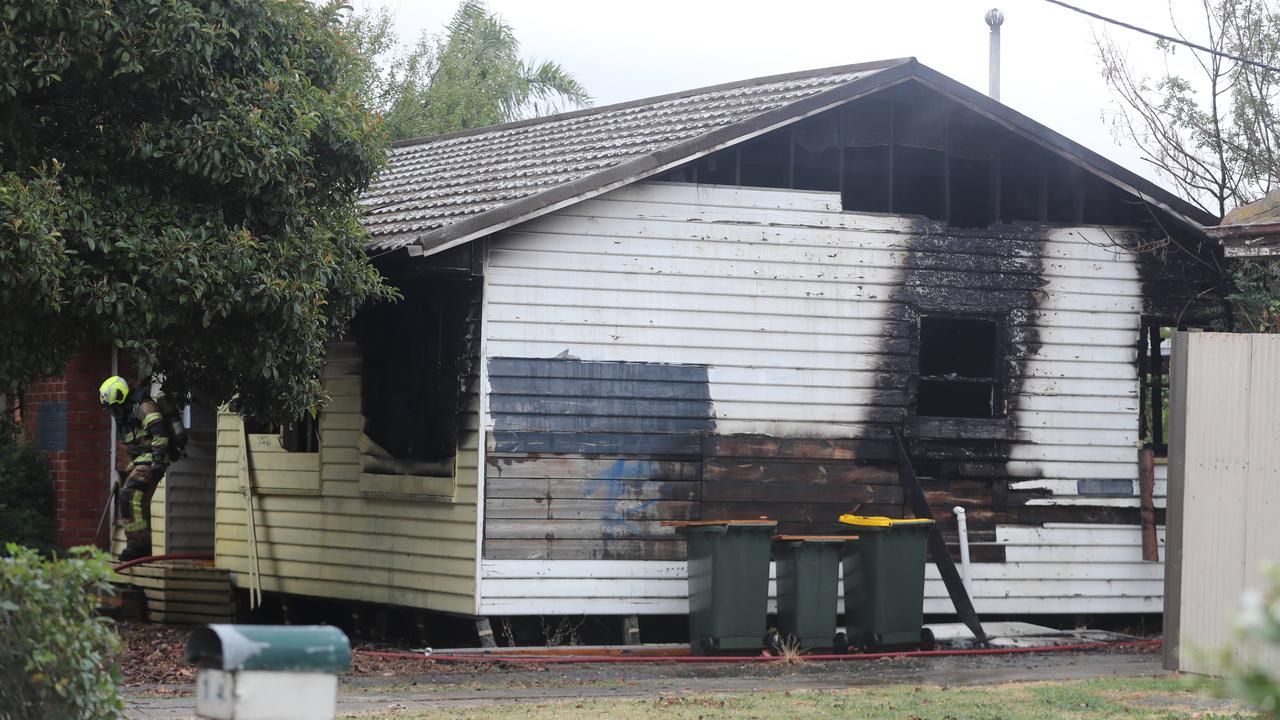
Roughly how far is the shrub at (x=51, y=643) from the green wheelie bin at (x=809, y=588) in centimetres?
784

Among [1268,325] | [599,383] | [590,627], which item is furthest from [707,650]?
[1268,325]

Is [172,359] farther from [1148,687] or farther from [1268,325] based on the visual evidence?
[1268,325]

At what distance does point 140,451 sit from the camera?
16844mm

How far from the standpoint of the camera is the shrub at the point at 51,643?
5.57 meters

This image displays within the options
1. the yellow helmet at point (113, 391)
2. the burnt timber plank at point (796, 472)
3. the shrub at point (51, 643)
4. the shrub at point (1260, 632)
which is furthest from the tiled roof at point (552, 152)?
the shrub at point (1260, 632)

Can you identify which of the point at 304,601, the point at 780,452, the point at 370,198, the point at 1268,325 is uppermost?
the point at 370,198

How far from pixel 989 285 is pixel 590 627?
4.73 m

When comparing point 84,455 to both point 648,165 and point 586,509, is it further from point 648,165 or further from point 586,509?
point 648,165

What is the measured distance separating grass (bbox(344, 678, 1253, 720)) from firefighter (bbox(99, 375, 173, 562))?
768 centimetres

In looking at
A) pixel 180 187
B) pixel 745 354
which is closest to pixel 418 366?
pixel 745 354

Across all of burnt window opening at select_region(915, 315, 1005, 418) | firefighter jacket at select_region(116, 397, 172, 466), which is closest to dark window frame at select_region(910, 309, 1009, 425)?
burnt window opening at select_region(915, 315, 1005, 418)

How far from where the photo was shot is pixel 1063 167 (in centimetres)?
1502

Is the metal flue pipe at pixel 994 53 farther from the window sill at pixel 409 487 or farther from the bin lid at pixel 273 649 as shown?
the bin lid at pixel 273 649

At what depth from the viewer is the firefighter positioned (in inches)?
653
